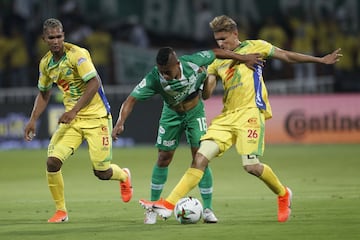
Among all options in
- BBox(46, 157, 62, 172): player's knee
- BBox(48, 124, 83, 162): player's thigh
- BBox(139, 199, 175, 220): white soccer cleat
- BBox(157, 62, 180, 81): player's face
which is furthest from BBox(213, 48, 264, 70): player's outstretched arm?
BBox(46, 157, 62, 172): player's knee

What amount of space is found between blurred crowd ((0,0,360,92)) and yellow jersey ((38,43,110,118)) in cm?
1414

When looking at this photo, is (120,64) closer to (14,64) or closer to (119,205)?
(14,64)

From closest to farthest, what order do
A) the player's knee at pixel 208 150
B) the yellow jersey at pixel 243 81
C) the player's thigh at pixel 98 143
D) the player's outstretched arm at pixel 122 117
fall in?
the player's outstretched arm at pixel 122 117 < the player's knee at pixel 208 150 < the yellow jersey at pixel 243 81 < the player's thigh at pixel 98 143

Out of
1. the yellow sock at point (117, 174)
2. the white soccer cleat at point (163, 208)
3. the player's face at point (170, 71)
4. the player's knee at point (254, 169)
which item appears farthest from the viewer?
the yellow sock at point (117, 174)

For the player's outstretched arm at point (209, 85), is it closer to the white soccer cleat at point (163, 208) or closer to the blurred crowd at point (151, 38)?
the white soccer cleat at point (163, 208)

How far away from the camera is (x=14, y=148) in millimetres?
24172

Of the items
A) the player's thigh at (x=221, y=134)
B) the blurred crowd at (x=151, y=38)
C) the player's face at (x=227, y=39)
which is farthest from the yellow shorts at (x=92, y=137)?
the blurred crowd at (x=151, y=38)

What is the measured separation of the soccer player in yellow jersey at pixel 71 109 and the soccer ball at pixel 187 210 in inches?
55.8

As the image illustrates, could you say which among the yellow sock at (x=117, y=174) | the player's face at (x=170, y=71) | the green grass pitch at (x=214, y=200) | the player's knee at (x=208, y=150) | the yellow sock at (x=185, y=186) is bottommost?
the green grass pitch at (x=214, y=200)

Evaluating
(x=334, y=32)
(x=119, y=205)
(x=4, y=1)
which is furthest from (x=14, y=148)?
(x=119, y=205)

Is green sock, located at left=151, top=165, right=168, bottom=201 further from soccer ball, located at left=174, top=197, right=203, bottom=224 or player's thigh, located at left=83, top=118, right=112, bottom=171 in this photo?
soccer ball, located at left=174, top=197, right=203, bottom=224

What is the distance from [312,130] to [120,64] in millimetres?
5449

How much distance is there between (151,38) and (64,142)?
1651 cm

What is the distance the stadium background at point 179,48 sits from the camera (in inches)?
936
